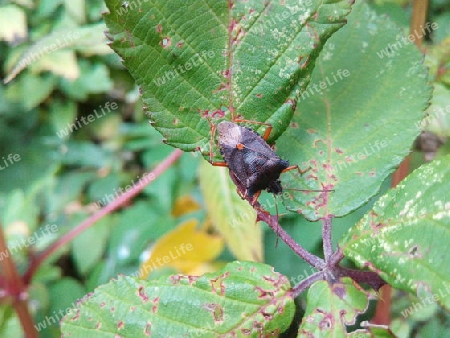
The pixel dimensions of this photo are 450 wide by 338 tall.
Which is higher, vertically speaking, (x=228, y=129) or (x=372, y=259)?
(x=228, y=129)

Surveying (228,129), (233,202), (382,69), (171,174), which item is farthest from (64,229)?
(382,69)

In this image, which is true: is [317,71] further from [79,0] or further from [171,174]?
[79,0]

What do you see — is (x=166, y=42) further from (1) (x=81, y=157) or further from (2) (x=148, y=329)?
(1) (x=81, y=157)

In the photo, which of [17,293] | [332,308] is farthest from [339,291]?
[17,293]

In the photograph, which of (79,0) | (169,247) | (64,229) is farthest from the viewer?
(79,0)

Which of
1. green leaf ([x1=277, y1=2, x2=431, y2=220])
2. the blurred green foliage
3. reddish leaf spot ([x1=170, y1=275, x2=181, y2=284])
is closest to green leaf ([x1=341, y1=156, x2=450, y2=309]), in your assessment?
green leaf ([x1=277, y1=2, x2=431, y2=220])

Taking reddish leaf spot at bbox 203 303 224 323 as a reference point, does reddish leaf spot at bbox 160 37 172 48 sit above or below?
above

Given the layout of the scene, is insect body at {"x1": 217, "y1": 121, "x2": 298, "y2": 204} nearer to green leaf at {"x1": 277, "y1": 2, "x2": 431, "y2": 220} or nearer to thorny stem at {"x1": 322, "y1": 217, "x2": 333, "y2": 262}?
green leaf at {"x1": 277, "y1": 2, "x2": 431, "y2": 220}
